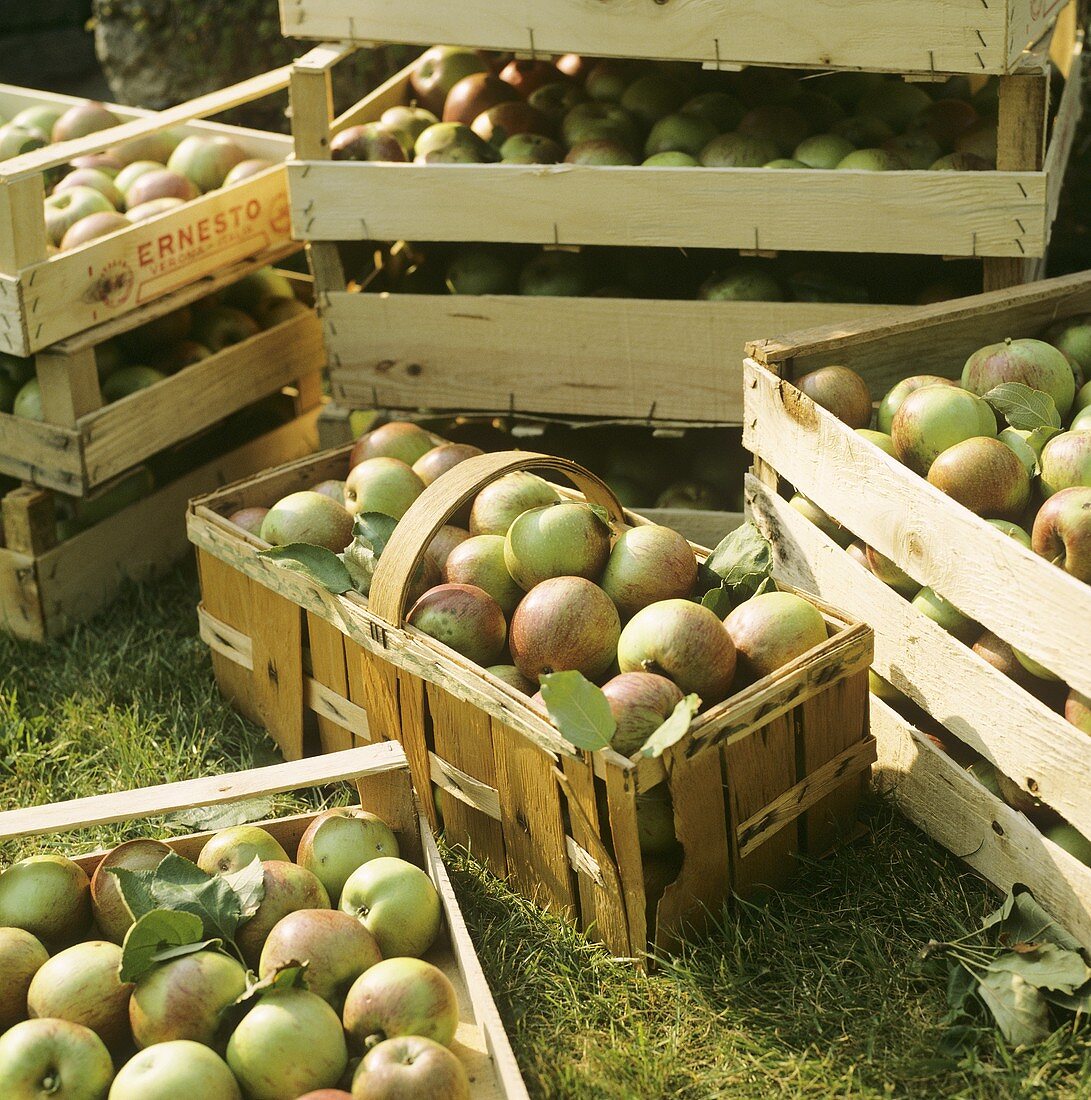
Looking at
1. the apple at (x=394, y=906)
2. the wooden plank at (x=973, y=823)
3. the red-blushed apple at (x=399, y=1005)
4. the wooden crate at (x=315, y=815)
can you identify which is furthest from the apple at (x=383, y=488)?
the red-blushed apple at (x=399, y=1005)

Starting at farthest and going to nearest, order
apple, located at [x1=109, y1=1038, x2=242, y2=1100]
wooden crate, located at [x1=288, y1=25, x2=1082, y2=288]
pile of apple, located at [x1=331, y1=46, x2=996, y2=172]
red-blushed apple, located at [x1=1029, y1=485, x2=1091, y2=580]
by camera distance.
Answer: pile of apple, located at [x1=331, y1=46, x2=996, y2=172]
wooden crate, located at [x1=288, y1=25, x2=1082, y2=288]
red-blushed apple, located at [x1=1029, y1=485, x2=1091, y2=580]
apple, located at [x1=109, y1=1038, x2=242, y2=1100]

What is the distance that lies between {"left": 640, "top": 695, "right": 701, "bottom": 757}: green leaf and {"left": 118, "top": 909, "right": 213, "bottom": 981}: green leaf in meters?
0.73

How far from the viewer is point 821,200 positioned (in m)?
3.21

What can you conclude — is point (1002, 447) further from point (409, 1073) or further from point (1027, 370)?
point (409, 1073)

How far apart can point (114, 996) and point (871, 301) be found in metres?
2.52

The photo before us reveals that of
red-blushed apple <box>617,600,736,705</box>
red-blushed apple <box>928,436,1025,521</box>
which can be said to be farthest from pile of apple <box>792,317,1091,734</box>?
red-blushed apple <box>617,600,736,705</box>

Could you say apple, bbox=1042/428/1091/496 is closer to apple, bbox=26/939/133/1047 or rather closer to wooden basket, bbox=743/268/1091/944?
wooden basket, bbox=743/268/1091/944

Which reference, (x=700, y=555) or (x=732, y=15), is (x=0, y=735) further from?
(x=732, y=15)

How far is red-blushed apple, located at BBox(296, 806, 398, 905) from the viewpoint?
7.54ft

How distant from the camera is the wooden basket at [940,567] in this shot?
221 centimetres

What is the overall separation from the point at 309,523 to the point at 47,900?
3.33ft

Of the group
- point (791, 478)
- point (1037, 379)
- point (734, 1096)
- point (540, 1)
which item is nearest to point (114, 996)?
point (734, 1096)

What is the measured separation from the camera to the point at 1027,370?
112 inches

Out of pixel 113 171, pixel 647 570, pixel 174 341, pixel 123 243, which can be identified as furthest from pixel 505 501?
pixel 113 171
